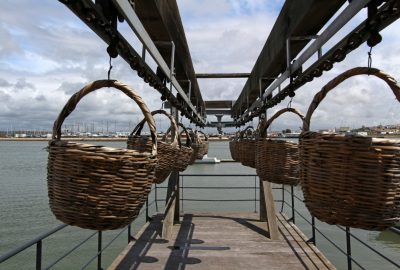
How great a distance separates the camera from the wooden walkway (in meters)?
4.04

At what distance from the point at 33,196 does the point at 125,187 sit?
67.5ft

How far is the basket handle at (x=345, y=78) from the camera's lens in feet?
4.20

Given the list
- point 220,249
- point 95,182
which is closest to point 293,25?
point 95,182

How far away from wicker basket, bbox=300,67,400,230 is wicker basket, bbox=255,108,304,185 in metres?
1.13

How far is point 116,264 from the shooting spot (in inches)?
157

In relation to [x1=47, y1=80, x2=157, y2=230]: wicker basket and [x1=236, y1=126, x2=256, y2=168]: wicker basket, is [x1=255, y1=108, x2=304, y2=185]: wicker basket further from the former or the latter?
[x1=236, y1=126, x2=256, y2=168]: wicker basket

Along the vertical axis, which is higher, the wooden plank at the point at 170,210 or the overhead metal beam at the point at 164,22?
the overhead metal beam at the point at 164,22

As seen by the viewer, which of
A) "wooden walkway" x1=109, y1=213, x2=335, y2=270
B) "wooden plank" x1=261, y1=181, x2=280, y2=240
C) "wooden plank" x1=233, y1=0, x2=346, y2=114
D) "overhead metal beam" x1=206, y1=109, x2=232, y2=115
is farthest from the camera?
"overhead metal beam" x1=206, y1=109, x2=232, y2=115

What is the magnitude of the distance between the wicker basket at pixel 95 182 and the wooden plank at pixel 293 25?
137 centimetres

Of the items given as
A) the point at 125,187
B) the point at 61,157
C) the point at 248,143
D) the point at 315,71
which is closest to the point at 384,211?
the point at 125,187

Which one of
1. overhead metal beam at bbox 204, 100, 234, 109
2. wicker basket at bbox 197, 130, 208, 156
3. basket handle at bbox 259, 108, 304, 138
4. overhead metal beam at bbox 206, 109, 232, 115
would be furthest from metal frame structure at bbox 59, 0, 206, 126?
overhead metal beam at bbox 206, 109, 232, 115

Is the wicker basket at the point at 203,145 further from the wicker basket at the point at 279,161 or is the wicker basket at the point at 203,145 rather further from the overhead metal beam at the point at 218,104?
the wicker basket at the point at 279,161

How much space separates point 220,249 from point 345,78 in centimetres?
356

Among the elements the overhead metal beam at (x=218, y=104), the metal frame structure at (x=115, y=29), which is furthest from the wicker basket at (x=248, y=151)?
the overhead metal beam at (x=218, y=104)
